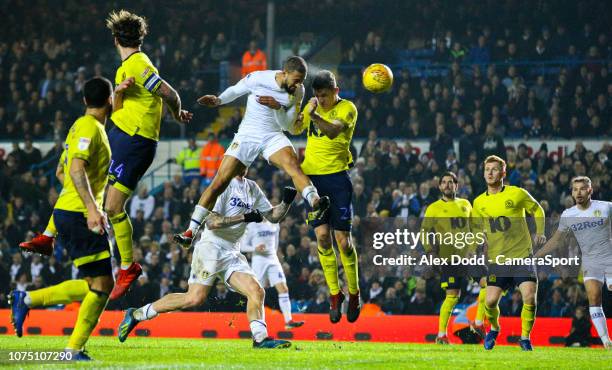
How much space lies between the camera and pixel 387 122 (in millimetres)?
23250

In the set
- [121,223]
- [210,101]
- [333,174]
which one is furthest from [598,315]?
[121,223]

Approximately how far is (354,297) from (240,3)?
18593 millimetres

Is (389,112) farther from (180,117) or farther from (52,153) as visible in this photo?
(180,117)

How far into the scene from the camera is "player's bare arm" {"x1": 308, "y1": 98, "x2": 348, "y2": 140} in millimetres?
12250

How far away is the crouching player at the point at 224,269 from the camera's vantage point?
492 inches

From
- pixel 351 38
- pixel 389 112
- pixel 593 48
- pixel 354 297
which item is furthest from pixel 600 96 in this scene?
pixel 354 297

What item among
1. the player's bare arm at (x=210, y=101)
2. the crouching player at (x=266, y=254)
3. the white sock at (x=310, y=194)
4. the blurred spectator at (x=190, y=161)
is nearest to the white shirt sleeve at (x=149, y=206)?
the blurred spectator at (x=190, y=161)

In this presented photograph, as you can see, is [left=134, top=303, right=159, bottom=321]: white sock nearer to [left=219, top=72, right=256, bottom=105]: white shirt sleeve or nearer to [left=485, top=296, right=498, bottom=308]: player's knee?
[left=219, top=72, right=256, bottom=105]: white shirt sleeve

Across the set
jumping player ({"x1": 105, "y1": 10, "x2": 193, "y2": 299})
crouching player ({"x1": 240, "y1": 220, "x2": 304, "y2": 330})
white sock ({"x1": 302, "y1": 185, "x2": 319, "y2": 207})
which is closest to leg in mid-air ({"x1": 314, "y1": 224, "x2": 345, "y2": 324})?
white sock ({"x1": 302, "y1": 185, "x2": 319, "y2": 207})

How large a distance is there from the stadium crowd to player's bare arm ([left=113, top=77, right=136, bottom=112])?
841 centimetres

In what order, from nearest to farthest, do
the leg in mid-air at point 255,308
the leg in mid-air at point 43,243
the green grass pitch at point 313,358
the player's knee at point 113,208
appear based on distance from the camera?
the green grass pitch at point 313,358 < the leg in mid-air at point 43,243 < the player's knee at point 113,208 < the leg in mid-air at point 255,308

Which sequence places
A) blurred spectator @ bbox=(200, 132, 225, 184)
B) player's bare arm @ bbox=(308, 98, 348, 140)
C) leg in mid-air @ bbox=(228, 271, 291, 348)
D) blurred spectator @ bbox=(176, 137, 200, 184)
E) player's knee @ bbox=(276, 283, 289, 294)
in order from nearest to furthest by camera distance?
player's bare arm @ bbox=(308, 98, 348, 140) < leg in mid-air @ bbox=(228, 271, 291, 348) < player's knee @ bbox=(276, 283, 289, 294) < blurred spectator @ bbox=(200, 132, 225, 184) < blurred spectator @ bbox=(176, 137, 200, 184)

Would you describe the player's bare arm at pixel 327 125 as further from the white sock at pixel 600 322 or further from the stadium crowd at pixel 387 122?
the stadium crowd at pixel 387 122

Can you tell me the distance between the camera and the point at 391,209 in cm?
2039
